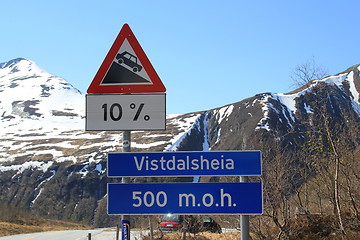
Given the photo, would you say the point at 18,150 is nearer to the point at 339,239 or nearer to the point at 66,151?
the point at 66,151

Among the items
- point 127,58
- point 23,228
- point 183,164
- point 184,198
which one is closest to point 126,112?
point 127,58

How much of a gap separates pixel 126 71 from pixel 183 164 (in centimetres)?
111

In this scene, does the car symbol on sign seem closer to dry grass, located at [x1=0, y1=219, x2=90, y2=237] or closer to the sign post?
the sign post

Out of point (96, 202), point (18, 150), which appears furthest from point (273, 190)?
point (18, 150)

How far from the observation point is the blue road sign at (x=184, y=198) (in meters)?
4.37

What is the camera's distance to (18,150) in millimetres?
182500

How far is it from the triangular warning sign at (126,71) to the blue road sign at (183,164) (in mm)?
664

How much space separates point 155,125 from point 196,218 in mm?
13718

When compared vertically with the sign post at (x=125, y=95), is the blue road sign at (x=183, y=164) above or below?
below

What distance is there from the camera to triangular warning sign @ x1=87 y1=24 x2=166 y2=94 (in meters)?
4.60

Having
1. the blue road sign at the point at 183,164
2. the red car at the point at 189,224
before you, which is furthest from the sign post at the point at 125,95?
the red car at the point at 189,224

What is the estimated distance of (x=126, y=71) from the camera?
4688mm

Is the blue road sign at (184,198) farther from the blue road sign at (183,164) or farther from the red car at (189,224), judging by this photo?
the red car at (189,224)

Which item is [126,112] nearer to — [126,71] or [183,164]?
[126,71]
